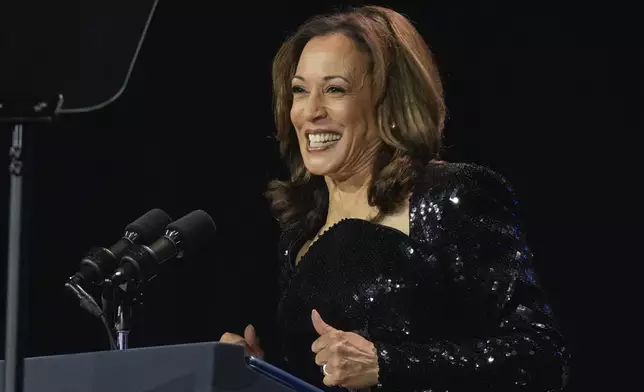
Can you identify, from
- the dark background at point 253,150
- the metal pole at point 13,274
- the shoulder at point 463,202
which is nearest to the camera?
the metal pole at point 13,274

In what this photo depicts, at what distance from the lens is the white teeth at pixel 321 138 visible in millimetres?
1950

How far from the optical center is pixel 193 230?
1.66 metres

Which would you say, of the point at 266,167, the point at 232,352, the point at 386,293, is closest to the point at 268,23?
the point at 266,167

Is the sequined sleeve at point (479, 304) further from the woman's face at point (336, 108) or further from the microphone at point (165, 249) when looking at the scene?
the microphone at point (165, 249)

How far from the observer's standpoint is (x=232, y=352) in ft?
4.20

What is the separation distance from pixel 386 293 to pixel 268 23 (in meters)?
1.32

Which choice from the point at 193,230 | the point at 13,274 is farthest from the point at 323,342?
the point at 13,274

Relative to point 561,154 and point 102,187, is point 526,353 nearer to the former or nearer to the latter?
point 561,154

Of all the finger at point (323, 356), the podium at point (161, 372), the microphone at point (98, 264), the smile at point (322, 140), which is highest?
the smile at point (322, 140)

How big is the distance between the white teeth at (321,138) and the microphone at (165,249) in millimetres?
320

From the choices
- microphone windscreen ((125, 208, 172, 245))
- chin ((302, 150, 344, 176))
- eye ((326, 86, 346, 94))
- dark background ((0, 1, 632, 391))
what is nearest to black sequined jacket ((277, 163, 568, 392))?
chin ((302, 150, 344, 176))

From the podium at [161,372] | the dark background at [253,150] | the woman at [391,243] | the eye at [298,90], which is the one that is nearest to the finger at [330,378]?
the woman at [391,243]

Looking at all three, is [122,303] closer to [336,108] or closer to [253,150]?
[336,108]

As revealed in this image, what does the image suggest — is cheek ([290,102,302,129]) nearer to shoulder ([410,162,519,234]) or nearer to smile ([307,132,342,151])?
smile ([307,132,342,151])
